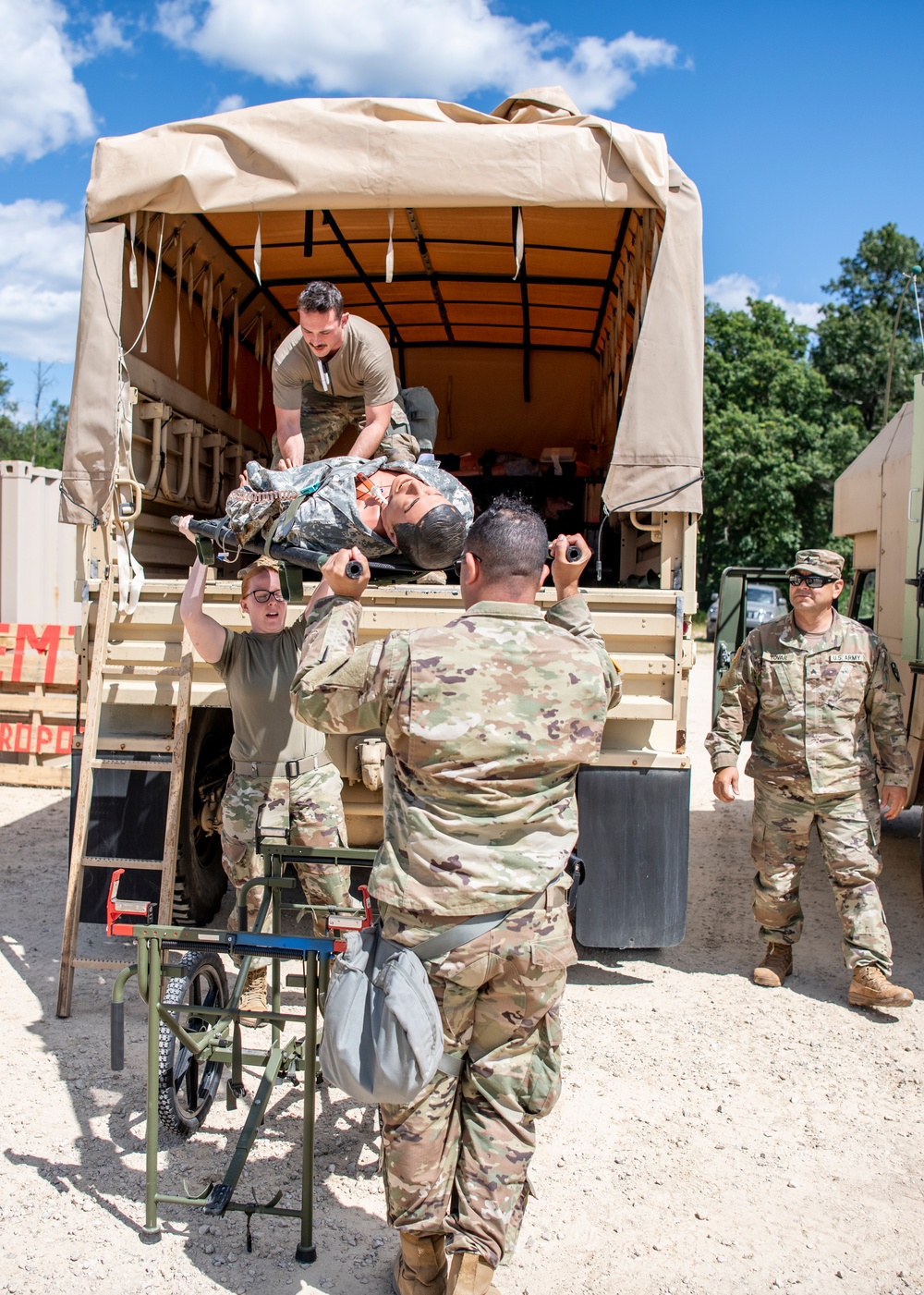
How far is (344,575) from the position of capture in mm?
2461

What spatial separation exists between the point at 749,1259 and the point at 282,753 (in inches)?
84.9

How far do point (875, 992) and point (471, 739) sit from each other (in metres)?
2.86

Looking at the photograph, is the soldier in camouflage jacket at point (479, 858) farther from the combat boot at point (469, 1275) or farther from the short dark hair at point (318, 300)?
the short dark hair at point (318, 300)

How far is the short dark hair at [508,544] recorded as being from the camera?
7.74 feet

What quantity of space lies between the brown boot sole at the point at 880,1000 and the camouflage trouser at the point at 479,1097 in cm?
Answer: 243

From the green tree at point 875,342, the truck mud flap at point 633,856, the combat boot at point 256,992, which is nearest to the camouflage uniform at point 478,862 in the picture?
the combat boot at point 256,992

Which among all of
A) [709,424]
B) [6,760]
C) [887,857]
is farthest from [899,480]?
[709,424]

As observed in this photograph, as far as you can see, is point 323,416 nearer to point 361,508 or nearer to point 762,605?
point 361,508

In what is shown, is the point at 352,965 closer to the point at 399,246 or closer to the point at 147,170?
the point at 147,170

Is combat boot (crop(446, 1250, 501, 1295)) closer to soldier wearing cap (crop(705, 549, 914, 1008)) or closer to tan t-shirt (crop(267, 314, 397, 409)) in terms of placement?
soldier wearing cap (crop(705, 549, 914, 1008))

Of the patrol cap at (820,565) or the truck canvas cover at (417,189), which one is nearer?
the truck canvas cover at (417,189)

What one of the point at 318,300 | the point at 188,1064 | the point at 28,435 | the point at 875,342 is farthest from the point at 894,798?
the point at 28,435

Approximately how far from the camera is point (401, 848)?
226 cm

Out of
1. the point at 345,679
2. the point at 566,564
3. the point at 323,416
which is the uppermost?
the point at 323,416
